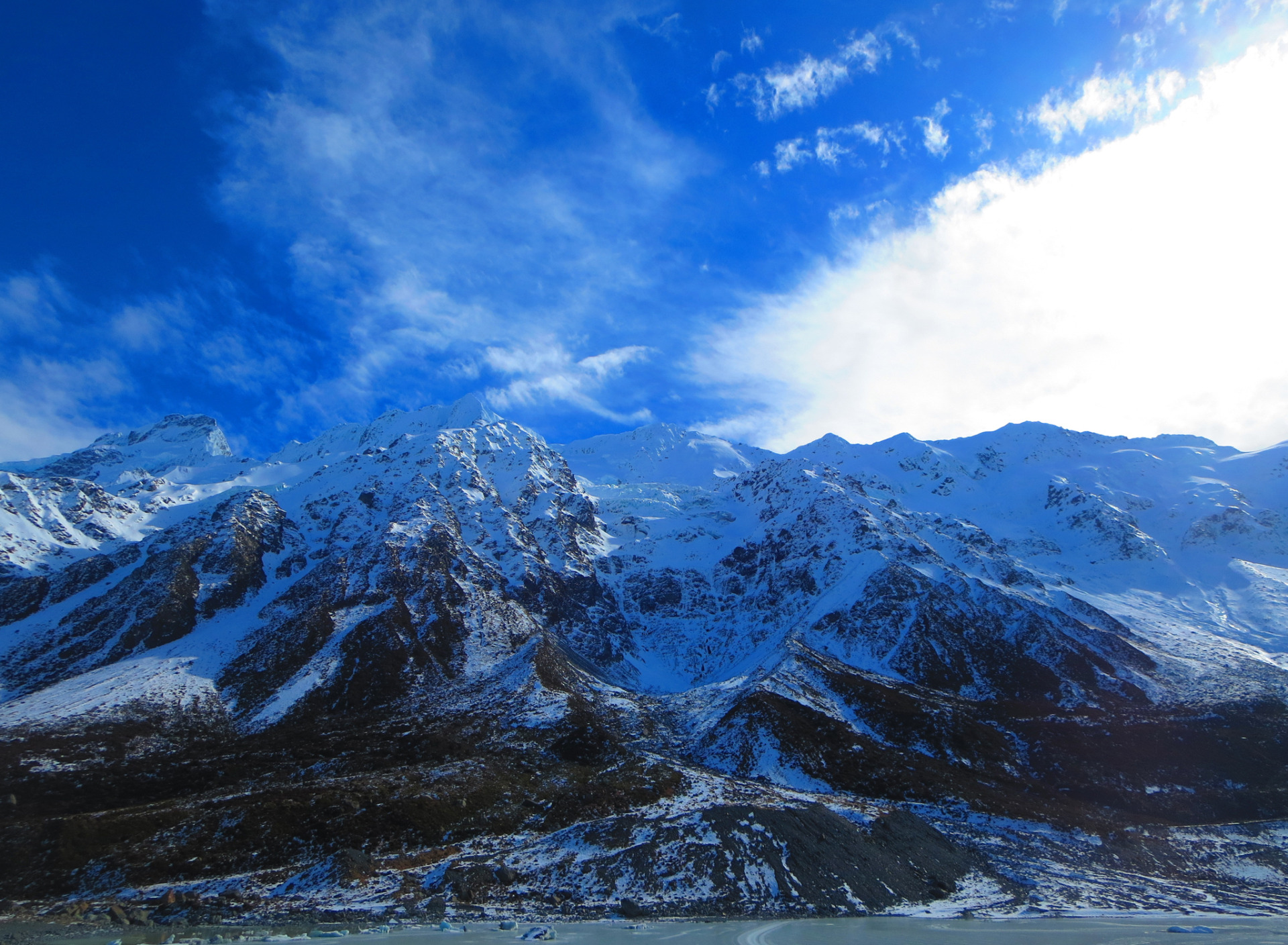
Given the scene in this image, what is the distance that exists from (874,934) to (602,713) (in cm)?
6351

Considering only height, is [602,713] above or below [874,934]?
above

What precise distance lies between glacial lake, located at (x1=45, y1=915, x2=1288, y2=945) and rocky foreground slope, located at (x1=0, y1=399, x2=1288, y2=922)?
358cm

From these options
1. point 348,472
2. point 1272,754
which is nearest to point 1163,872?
point 1272,754

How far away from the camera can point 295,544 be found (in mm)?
159875

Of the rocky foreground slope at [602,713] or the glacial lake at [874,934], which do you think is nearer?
the glacial lake at [874,934]

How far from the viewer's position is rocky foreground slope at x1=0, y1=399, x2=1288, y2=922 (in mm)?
54812

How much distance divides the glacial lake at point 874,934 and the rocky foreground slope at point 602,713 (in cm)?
358

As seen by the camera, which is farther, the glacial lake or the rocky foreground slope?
the rocky foreground slope

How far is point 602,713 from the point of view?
103250 mm

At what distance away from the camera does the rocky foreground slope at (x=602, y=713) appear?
54.8m

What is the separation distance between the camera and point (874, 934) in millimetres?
44188

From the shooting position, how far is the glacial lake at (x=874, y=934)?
41.5 m

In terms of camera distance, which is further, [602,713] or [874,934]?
[602,713]

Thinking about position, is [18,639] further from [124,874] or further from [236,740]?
[124,874]
